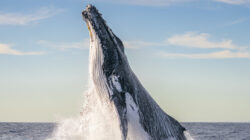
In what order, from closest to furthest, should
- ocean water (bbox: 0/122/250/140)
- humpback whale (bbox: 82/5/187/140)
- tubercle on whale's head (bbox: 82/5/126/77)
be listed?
humpback whale (bbox: 82/5/187/140), tubercle on whale's head (bbox: 82/5/126/77), ocean water (bbox: 0/122/250/140)

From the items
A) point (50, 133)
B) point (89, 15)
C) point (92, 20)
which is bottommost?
point (92, 20)

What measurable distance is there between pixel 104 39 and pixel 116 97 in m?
1.20

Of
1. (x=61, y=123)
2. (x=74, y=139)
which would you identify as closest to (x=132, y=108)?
(x=74, y=139)

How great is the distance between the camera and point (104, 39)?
675cm

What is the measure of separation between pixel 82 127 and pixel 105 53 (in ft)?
5.85

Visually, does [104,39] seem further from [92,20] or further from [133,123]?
[133,123]

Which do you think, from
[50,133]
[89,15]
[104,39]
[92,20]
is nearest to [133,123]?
[104,39]

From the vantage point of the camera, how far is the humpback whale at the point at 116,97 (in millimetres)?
6492

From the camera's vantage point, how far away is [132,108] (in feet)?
21.6

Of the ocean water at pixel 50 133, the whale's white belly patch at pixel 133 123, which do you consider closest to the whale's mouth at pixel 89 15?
the whale's white belly patch at pixel 133 123

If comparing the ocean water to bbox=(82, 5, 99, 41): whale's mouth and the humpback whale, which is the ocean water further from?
bbox=(82, 5, 99, 41): whale's mouth

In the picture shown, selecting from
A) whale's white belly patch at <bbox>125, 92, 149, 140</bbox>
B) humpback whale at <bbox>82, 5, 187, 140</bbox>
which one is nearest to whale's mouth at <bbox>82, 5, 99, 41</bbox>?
humpback whale at <bbox>82, 5, 187, 140</bbox>

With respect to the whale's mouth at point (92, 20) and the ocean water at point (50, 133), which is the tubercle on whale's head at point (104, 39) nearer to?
the whale's mouth at point (92, 20)

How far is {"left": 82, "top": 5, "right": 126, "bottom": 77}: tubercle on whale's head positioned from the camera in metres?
6.63
